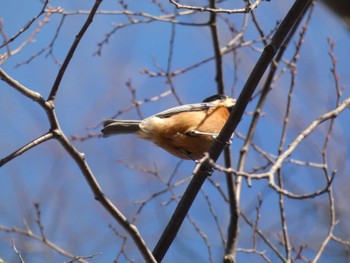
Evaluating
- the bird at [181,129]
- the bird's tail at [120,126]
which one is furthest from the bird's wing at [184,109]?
the bird's tail at [120,126]

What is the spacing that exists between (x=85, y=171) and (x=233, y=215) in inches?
61.7

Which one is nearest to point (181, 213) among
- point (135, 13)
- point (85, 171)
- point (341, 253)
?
point (85, 171)

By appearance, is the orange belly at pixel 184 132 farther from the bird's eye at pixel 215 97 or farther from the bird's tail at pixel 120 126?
the bird's eye at pixel 215 97

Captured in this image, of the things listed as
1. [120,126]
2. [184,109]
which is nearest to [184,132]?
[184,109]

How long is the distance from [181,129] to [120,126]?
1.42 ft

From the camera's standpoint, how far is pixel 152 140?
376 cm

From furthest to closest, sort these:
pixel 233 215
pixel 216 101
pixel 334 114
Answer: pixel 216 101, pixel 233 215, pixel 334 114

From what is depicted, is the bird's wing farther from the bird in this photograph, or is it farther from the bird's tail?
the bird's tail

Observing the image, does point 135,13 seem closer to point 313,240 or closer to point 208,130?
point 208,130

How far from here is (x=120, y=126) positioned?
376cm

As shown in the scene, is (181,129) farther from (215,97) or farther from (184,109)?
(215,97)

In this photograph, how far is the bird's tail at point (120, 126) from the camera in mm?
3752

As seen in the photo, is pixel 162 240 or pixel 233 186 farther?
pixel 233 186

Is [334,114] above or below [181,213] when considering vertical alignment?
above
